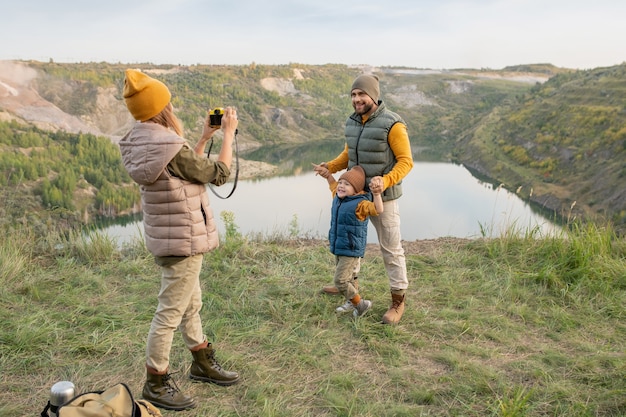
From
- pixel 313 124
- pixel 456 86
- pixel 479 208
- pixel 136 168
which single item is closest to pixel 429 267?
pixel 136 168

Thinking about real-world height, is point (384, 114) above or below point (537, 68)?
below

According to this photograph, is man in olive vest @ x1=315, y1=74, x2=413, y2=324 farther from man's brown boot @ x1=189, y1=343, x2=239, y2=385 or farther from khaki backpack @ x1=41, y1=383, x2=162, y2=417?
khaki backpack @ x1=41, y1=383, x2=162, y2=417

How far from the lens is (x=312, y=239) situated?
5406 mm

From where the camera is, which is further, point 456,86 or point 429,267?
point 456,86

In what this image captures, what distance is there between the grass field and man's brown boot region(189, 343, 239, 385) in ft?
0.15

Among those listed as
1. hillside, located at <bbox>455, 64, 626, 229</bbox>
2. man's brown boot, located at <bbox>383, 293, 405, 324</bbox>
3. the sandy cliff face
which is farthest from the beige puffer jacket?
the sandy cliff face

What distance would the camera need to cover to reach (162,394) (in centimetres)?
215

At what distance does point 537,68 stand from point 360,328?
111m

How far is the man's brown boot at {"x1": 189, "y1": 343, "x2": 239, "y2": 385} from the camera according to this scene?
2.38 meters

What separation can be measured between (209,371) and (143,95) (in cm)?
144

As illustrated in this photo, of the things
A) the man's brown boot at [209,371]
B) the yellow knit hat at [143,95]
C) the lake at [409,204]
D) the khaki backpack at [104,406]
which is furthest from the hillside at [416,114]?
the khaki backpack at [104,406]

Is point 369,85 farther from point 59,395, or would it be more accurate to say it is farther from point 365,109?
point 59,395

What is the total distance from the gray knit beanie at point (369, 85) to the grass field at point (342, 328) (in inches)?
60.6

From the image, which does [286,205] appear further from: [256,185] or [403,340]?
[403,340]
